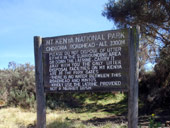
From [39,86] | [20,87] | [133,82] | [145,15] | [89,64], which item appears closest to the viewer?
[133,82]

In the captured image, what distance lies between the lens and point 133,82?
13.8 feet

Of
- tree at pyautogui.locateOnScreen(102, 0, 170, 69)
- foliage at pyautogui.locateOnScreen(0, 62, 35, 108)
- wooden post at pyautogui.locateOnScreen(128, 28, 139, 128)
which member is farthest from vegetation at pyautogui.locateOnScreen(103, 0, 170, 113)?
foliage at pyautogui.locateOnScreen(0, 62, 35, 108)

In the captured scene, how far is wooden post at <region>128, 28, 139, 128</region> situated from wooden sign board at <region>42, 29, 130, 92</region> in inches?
3.9

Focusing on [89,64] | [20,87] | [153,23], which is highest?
[153,23]

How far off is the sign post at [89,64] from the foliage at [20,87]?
6.45 m

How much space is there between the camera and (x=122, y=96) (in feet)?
59.3

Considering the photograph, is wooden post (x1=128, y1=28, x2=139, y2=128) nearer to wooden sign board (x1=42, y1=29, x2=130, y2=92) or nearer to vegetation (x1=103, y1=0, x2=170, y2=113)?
wooden sign board (x1=42, y1=29, x2=130, y2=92)

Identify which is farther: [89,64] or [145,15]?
[145,15]

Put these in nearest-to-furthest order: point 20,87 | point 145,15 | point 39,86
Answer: point 39,86, point 145,15, point 20,87

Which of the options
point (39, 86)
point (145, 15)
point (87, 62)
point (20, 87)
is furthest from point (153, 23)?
point (20, 87)

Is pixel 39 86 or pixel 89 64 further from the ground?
pixel 89 64

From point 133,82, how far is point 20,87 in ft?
31.8

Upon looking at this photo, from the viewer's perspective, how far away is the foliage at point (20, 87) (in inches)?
438

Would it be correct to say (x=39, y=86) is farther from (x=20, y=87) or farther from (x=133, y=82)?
(x=20, y=87)
